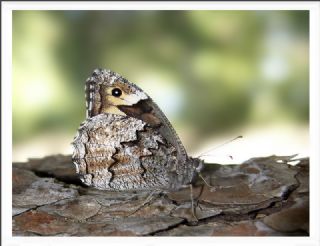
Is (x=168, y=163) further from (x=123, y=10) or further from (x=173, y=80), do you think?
(x=123, y=10)

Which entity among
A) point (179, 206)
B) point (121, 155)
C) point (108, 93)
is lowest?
point (179, 206)

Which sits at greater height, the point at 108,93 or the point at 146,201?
the point at 108,93

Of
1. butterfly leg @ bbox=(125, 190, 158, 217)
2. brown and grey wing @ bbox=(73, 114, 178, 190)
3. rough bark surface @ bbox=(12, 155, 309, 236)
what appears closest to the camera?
rough bark surface @ bbox=(12, 155, 309, 236)

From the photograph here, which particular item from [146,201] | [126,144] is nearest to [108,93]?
[126,144]

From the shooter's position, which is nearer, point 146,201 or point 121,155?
point 146,201

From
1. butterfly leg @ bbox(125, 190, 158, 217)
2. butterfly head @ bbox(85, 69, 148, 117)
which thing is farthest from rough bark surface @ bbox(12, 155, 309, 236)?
butterfly head @ bbox(85, 69, 148, 117)

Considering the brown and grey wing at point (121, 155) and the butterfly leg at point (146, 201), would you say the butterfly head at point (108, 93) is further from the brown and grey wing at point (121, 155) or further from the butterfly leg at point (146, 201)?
the butterfly leg at point (146, 201)

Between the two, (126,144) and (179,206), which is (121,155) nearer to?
(126,144)

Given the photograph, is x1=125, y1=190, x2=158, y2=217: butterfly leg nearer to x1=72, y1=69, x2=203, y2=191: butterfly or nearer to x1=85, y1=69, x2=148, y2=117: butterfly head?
x1=72, y1=69, x2=203, y2=191: butterfly
